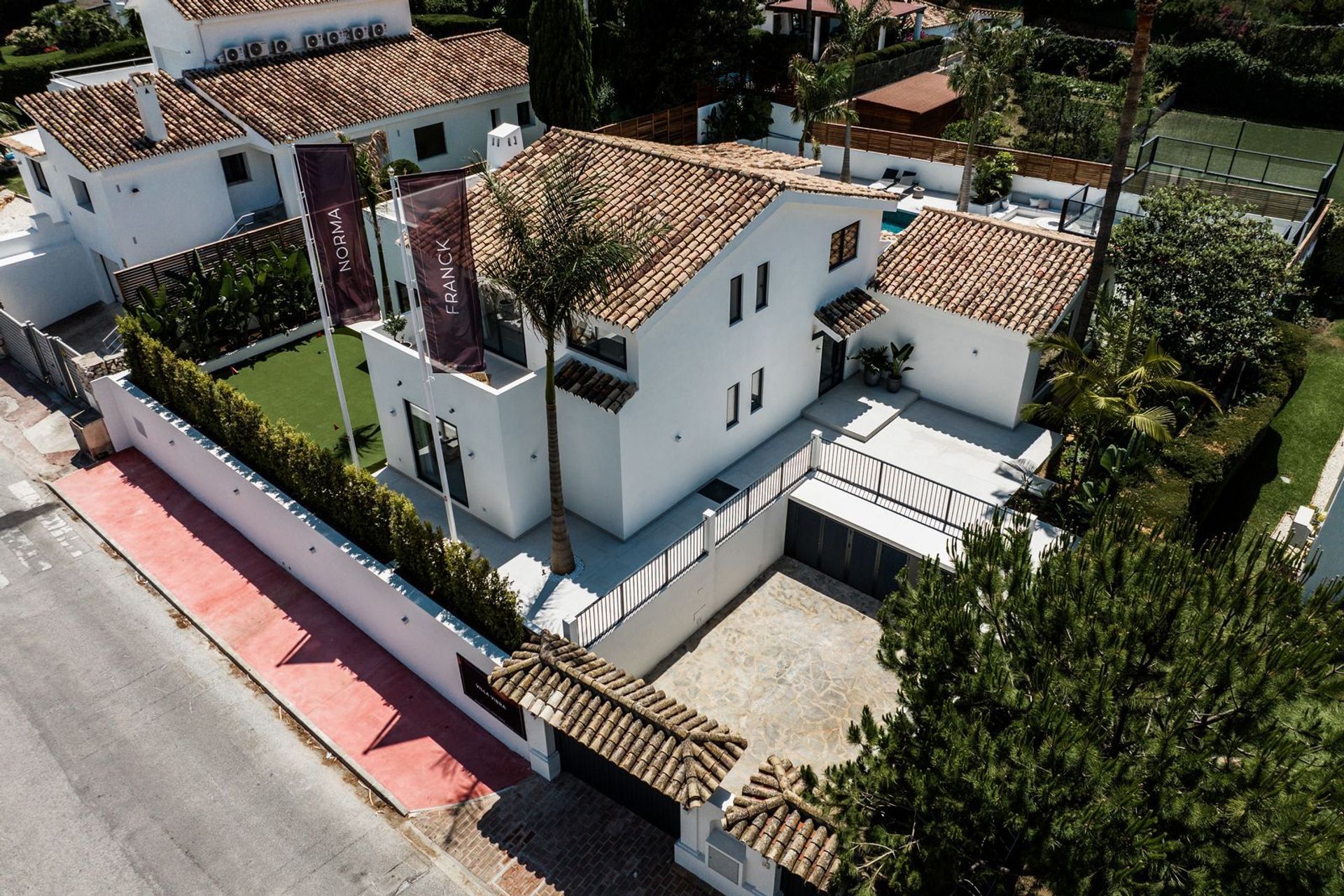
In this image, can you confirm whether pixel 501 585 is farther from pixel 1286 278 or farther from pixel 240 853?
pixel 1286 278

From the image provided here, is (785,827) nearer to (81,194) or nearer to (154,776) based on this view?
(154,776)

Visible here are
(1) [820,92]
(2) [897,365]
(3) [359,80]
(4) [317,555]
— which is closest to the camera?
(4) [317,555]

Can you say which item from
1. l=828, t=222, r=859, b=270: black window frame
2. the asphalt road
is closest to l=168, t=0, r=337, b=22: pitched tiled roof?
the asphalt road

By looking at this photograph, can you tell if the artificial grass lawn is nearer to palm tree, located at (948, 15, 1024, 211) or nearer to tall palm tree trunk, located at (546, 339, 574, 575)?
tall palm tree trunk, located at (546, 339, 574, 575)

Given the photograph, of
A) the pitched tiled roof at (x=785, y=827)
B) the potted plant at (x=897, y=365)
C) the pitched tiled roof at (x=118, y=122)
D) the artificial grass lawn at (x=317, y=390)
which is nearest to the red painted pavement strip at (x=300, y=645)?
the artificial grass lawn at (x=317, y=390)

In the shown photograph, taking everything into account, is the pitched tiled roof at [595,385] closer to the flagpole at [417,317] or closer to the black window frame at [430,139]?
the flagpole at [417,317]

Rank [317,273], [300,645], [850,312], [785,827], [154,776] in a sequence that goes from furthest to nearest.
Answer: [850,312], [300,645], [317,273], [154,776], [785,827]

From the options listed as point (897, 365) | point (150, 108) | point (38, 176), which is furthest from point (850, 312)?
point (38, 176)
